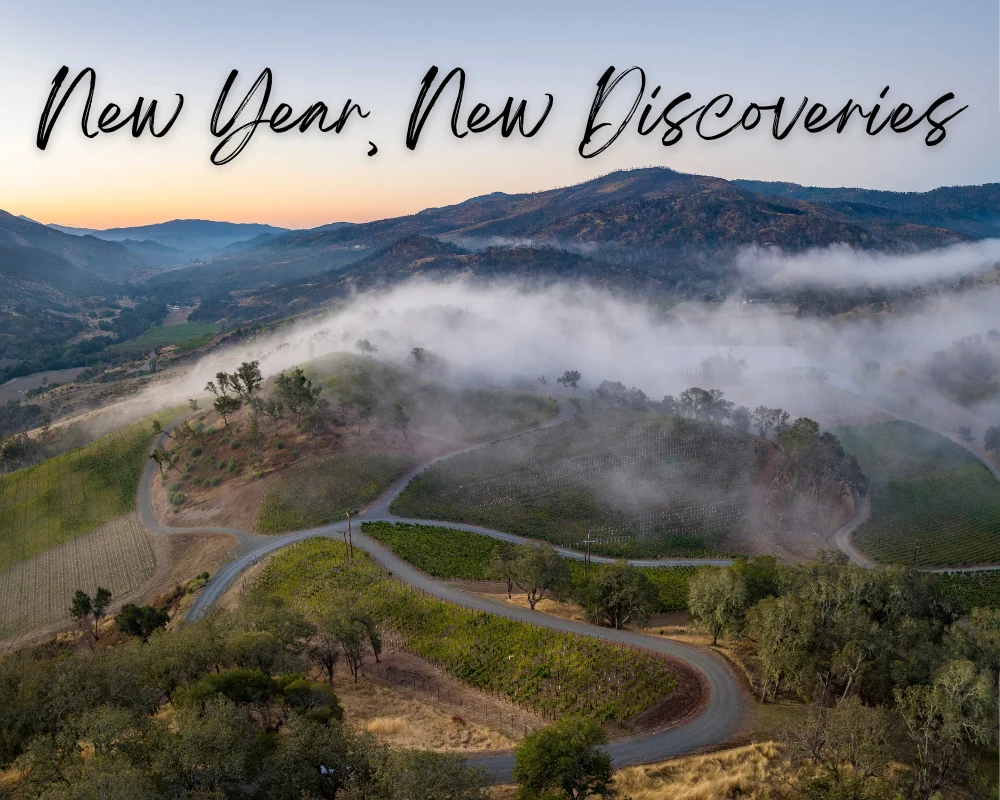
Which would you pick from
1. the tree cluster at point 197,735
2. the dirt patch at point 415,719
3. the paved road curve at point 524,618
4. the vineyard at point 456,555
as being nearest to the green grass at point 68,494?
the paved road curve at point 524,618

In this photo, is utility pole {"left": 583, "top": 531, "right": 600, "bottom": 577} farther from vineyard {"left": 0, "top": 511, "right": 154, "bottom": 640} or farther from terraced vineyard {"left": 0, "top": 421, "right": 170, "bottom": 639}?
terraced vineyard {"left": 0, "top": 421, "right": 170, "bottom": 639}

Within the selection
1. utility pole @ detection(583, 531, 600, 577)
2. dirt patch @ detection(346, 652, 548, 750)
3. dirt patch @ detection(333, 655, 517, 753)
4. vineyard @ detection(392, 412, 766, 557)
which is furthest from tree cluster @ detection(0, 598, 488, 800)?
vineyard @ detection(392, 412, 766, 557)

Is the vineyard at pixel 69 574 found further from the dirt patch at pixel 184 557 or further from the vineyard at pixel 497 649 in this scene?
the vineyard at pixel 497 649

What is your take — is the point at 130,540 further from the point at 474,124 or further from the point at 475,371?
the point at 475,371

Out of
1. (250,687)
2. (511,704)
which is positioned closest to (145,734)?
(250,687)

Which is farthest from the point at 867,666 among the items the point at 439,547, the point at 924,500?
the point at 924,500

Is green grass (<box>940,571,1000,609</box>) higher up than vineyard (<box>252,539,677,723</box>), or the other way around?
vineyard (<box>252,539,677,723</box>)

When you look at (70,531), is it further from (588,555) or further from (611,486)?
(611,486)
